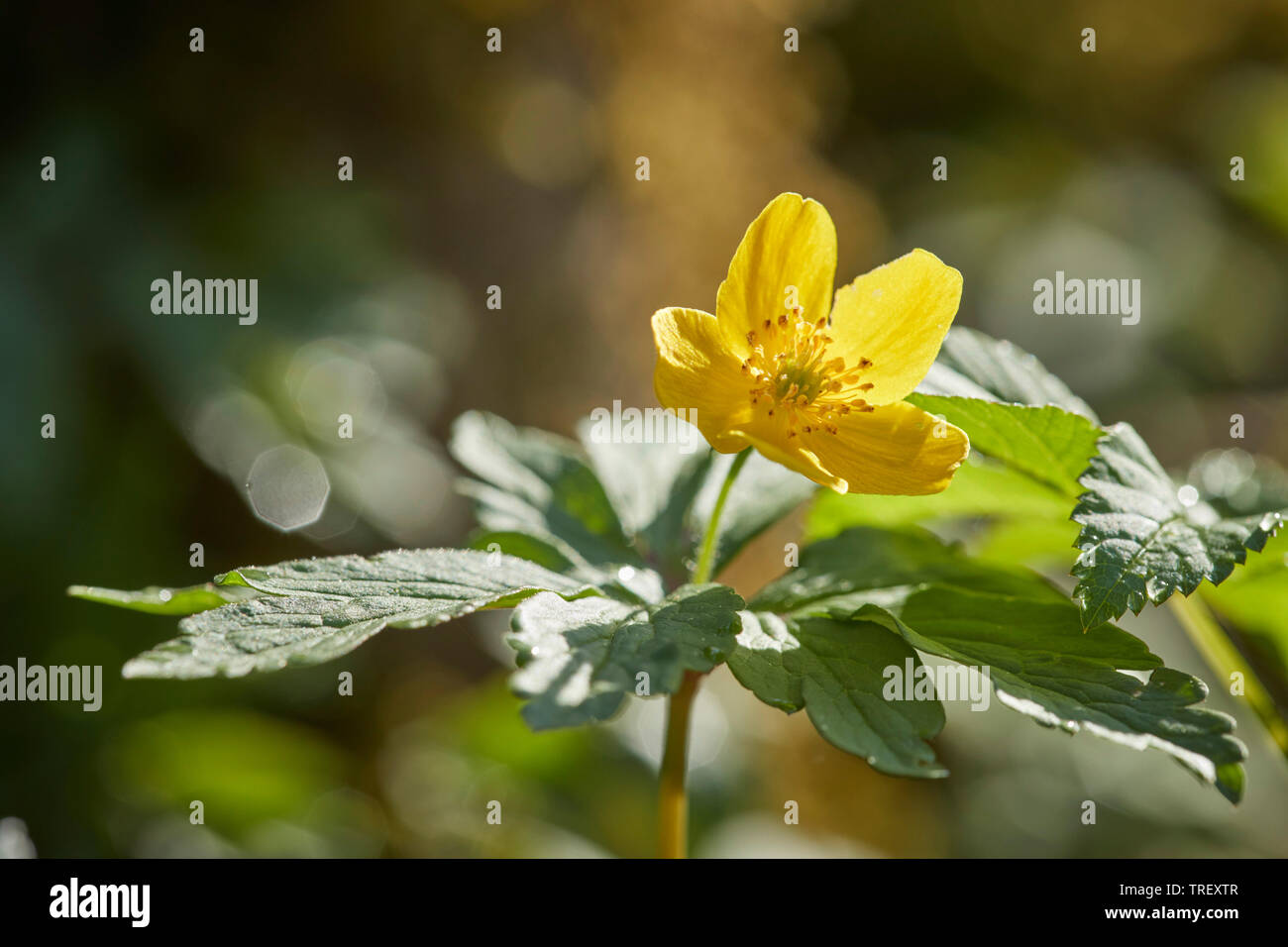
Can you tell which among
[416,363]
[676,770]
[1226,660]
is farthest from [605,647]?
[416,363]

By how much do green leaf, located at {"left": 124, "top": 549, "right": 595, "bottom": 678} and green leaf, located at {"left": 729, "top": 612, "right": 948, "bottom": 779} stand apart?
18 centimetres

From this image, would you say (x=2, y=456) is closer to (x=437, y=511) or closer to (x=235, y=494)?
(x=235, y=494)

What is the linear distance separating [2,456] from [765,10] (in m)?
2.75

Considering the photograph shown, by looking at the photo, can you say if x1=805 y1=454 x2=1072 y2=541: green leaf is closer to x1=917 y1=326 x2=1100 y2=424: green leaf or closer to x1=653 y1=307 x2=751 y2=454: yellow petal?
x1=917 y1=326 x2=1100 y2=424: green leaf

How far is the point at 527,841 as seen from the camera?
7.09 ft

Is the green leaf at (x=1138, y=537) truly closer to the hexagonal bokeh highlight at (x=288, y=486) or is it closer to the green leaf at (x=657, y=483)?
the green leaf at (x=657, y=483)

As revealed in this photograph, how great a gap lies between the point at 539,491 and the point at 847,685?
1.79 feet

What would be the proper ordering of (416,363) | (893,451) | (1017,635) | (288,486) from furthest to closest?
(416,363)
(288,486)
(893,451)
(1017,635)

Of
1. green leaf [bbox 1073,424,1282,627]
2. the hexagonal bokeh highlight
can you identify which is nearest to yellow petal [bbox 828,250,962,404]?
green leaf [bbox 1073,424,1282,627]

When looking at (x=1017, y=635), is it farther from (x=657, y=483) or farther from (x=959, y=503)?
(x=657, y=483)

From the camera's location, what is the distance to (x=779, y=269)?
115cm

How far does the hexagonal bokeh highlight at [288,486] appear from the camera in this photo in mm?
2684

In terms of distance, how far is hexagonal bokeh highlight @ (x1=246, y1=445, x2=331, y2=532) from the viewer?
2.68 metres
